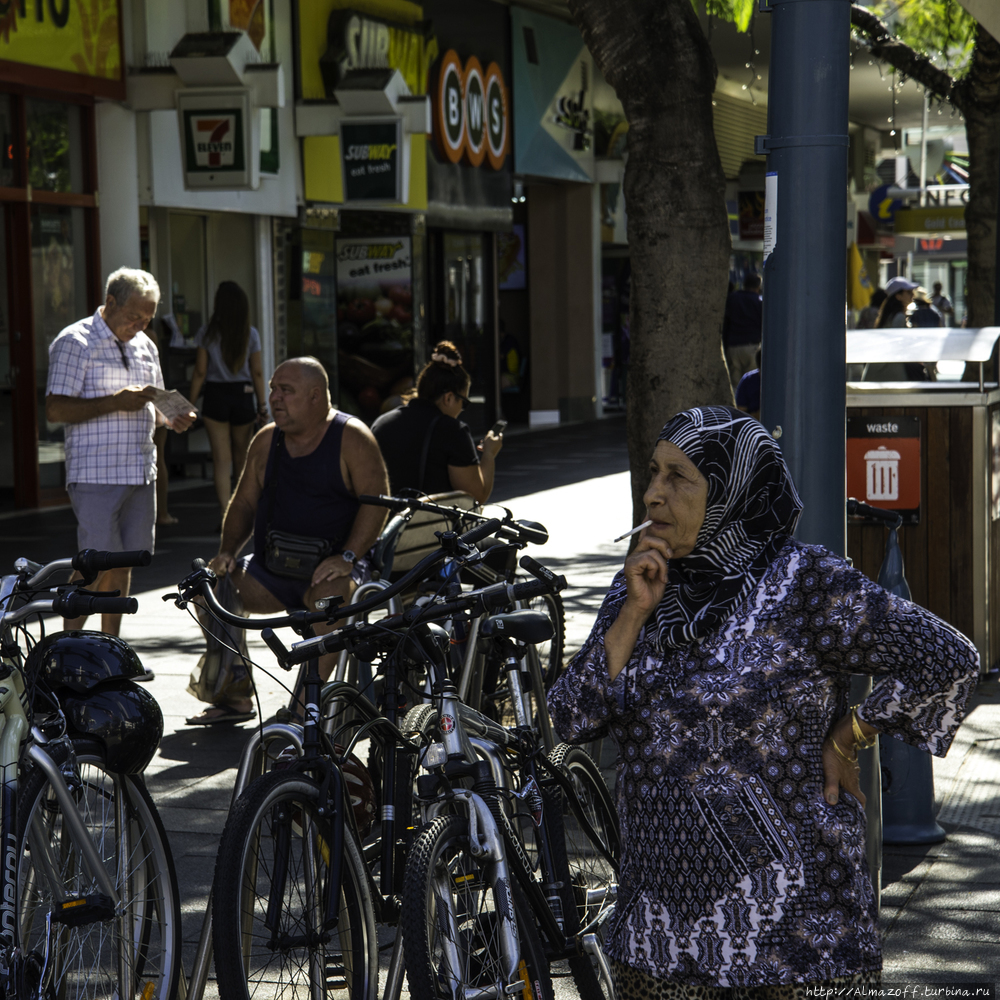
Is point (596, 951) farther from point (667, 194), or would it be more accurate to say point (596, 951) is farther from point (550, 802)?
point (667, 194)

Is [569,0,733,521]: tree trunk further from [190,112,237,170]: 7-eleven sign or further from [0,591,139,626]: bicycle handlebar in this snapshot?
[190,112,237,170]: 7-eleven sign

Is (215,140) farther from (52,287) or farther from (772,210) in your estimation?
(772,210)

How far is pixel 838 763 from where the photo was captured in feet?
8.34

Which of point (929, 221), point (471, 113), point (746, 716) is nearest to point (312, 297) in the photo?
point (471, 113)

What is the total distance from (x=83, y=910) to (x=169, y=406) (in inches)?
152

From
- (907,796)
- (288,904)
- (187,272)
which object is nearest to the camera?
(288,904)

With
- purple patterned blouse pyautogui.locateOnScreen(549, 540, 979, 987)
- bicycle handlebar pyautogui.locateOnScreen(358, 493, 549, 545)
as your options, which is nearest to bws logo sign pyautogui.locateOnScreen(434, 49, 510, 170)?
bicycle handlebar pyautogui.locateOnScreen(358, 493, 549, 545)

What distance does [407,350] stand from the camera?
19.1 meters

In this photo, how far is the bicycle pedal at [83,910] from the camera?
129 inches

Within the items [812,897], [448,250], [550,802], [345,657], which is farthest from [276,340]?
[812,897]

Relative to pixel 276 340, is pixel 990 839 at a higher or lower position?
lower

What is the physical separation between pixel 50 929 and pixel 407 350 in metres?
16.0

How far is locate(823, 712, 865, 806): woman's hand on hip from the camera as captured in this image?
2529 mm

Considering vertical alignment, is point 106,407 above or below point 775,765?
above
